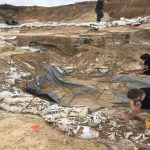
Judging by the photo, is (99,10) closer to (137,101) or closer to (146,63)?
(146,63)

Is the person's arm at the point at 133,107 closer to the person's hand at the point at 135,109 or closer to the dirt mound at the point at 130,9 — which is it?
the person's hand at the point at 135,109

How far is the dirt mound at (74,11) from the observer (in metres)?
17.4

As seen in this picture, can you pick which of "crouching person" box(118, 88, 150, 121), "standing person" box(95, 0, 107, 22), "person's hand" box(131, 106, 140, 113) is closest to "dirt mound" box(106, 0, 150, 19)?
"standing person" box(95, 0, 107, 22)

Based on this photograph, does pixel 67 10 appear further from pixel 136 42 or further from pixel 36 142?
pixel 36 142

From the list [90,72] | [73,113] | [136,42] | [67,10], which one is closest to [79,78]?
[90,72]

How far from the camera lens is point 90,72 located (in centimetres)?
1031

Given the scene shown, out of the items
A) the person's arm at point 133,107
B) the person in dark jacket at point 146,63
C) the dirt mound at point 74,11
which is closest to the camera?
the person's arm at point 133,107

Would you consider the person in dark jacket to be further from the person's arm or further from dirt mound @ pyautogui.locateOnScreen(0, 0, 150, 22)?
dirt mound @ pyautogui.locateOnScreen(0, 0, 150, 22)

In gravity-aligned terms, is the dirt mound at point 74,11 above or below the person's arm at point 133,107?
above

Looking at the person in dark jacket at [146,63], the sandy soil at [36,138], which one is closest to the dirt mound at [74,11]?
the person in dark jacket at [146,63]

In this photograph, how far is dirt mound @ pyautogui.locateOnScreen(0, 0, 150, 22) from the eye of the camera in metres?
17.4

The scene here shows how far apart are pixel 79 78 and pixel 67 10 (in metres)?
12.6

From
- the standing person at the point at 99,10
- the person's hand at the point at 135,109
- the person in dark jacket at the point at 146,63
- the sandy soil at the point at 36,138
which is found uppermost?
the standing person at the point at 99,10

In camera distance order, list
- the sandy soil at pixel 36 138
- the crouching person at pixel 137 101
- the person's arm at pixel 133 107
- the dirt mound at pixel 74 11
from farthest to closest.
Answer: the dirt mound at pixel 74 11 → the person's arm at pixel 133 107 → the crouching person at pixel 137 101 → the sandy soil at pixel 36 138
